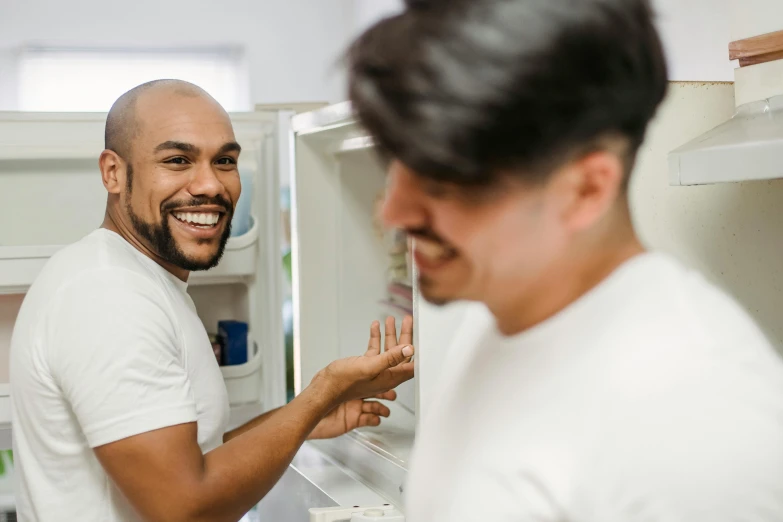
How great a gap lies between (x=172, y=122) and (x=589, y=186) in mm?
906

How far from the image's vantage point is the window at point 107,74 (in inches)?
148

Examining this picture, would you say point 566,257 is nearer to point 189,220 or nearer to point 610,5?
point 610,5

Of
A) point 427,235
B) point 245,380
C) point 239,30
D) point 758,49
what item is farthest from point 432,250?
point 239,30

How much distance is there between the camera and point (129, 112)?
1214 mm

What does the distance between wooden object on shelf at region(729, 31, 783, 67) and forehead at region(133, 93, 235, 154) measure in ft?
2.39

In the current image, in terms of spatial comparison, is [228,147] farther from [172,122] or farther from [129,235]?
[129,235]

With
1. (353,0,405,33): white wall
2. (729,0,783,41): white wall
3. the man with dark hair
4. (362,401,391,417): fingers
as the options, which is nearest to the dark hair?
the man with dark hair

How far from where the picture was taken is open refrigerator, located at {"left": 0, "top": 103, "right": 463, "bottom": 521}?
1384 millimetres

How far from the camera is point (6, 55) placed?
367cm

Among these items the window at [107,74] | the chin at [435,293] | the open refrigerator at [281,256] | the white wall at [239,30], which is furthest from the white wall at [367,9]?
the chin at [435,293]

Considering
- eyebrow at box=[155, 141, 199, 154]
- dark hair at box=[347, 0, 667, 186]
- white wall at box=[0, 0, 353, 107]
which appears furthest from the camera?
white wall at box=[0, 0, 353, 107]

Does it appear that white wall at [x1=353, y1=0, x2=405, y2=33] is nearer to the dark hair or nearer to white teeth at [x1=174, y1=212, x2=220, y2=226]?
white teeth at [x1=174, y1=212, x2=220, y2=226]

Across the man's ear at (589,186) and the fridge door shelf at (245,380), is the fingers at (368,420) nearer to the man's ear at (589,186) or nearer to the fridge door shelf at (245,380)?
the fridge door shelf at (245,380)

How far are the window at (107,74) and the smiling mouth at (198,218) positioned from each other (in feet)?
8.92
